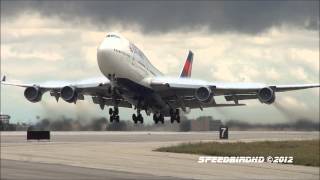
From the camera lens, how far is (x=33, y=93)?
54969 millimetres

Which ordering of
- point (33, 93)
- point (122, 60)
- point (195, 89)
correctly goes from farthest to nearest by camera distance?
point (195, 89) → point (122, 60) → point (33, 93)

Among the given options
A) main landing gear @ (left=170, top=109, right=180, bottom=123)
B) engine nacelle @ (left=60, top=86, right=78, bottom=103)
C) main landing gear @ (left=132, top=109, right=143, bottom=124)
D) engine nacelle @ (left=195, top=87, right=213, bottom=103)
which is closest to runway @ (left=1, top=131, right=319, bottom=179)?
main landing gear @ (left=170, top=109, right=180, bottom=123)

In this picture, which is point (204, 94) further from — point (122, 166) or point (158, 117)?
point (122, 166)

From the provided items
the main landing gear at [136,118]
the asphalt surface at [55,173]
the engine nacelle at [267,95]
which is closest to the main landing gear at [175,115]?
the main landing gear at [136,118]

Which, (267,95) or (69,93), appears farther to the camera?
(69,93)

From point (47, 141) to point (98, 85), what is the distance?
67.9m

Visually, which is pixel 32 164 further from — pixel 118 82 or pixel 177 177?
pixel 118 82

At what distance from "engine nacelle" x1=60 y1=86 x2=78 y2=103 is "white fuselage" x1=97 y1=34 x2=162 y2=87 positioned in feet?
11.0

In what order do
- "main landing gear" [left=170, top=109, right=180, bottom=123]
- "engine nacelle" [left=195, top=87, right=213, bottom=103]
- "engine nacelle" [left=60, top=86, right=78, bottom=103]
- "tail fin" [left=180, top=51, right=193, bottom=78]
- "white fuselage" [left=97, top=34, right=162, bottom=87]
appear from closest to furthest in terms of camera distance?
"main landing gear" [left=170, top=109, right=180, bottom=123] < "white fuselage" [left=97, top=34, right=162, bottom=87] < "engine nacelle" [left=60, top=86, right=78, bottom=103] < "engine nacelle" [left=195, top=87, right=213, bottom=103] < "tail fin" [left=180, top=51, right=193, bottom=78]

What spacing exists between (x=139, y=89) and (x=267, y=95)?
41.4 feet

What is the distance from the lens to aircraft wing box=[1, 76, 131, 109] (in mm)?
54812

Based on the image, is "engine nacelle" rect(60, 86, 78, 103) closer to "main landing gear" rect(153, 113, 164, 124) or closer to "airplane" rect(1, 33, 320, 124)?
"airplane" rect(1, 33, 320, 124)

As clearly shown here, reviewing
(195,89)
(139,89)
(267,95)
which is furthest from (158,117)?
(267,95)

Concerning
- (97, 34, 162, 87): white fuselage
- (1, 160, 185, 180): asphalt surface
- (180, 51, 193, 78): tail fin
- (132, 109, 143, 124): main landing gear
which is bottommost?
(1, 160, 185, 180): asphalt surface
